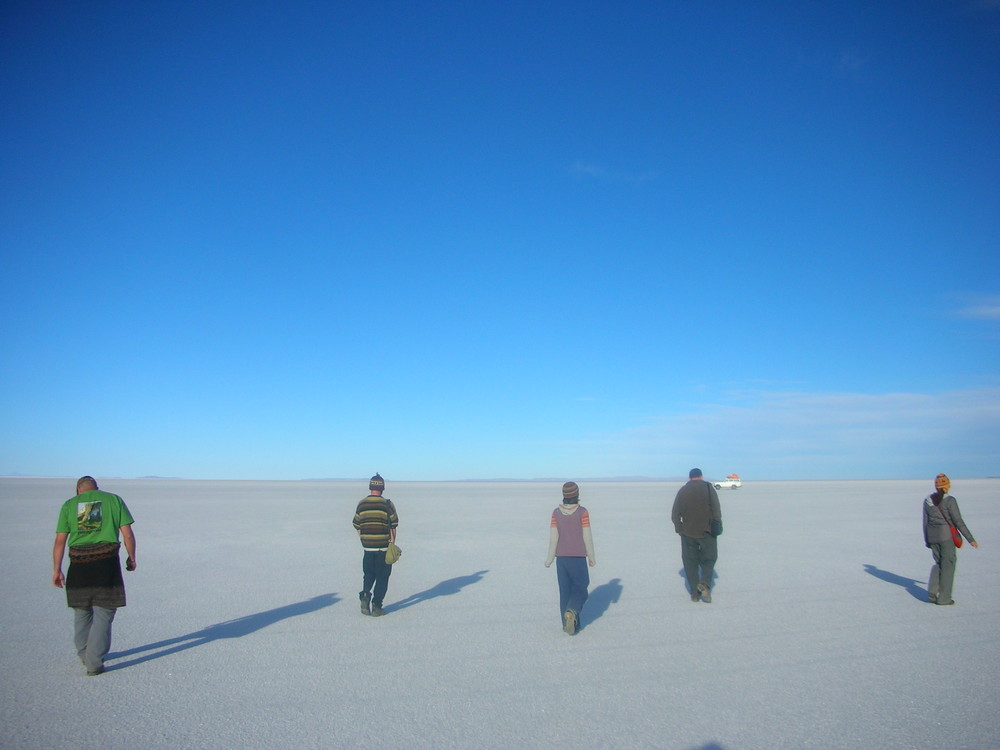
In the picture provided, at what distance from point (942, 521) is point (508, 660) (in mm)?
6558

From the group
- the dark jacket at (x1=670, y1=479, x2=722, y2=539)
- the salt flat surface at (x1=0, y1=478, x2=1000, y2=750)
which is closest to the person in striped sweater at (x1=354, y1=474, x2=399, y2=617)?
the salt flat surface at (x1=0, y1=478, x2=1000, y2=750)

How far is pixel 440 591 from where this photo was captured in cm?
1020

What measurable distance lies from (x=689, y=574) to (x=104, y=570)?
734cm

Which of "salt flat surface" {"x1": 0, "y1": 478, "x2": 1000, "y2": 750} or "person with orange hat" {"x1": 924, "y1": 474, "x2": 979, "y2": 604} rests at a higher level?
"person with orange hat" {"x1": 924, "y1": 474, "x2": 979, "y2": 604}

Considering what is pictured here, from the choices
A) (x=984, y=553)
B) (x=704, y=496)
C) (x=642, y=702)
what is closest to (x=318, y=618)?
(x=642, y=702)

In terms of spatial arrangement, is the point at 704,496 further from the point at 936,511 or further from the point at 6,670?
the point at 6,670

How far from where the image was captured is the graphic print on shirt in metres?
6.23

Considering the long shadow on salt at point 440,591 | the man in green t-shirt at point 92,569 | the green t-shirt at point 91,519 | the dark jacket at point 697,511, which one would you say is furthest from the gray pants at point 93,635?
the dark jacket at point 697,511

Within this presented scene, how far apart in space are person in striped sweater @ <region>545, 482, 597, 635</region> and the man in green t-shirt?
4.49 meters

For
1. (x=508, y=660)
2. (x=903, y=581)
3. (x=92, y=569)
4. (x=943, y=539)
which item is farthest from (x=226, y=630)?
(x=903, y=581)

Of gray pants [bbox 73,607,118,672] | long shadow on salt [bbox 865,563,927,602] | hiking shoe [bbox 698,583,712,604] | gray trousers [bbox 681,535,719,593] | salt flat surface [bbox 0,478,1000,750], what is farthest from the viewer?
long shadow on salt [bbox 865,563,927,602]

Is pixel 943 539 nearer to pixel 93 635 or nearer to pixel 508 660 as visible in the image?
pixel 508 660

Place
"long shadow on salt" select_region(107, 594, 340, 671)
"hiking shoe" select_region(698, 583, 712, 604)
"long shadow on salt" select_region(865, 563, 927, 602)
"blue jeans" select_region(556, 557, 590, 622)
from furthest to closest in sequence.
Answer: "long shadow on salt" select_region(865, 563, 927, 602), "hiking shoe" select_region(698, 583, 712, 604), "blue jeans" select_region(556, 557, 590, 622), "long shadow on salt" select_region(107, 594, 340, 671)

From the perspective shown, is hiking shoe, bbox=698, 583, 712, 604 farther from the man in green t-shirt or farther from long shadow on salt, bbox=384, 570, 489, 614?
the man in green t-shirt
